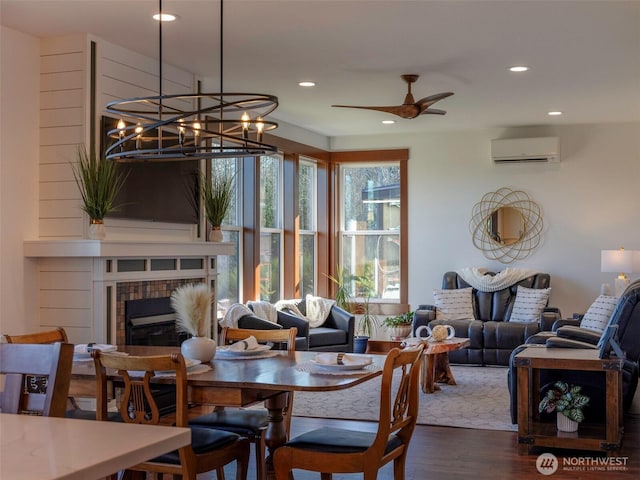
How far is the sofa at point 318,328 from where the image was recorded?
7129 millimetres

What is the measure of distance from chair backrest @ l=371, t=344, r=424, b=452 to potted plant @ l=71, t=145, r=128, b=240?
270cm

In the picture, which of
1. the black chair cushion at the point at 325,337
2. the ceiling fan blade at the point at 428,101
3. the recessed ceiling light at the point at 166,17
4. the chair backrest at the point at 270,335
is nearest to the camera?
the chair backrest at the point at 270,335

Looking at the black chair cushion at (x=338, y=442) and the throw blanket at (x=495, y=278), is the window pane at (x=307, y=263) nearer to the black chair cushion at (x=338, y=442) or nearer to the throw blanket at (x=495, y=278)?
the throw blanket at (x=495, y=278)

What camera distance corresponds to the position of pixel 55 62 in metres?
5.43

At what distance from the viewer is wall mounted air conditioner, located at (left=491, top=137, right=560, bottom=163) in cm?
914

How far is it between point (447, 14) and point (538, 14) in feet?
1.85

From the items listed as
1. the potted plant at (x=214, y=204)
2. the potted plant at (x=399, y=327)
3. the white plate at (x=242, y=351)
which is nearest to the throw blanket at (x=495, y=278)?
the potted plant at (x=399, y=327)

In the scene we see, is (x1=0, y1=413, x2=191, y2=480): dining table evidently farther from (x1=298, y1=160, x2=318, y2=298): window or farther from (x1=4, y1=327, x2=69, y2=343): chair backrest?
(x1=298, y1=160, x2=318, y2=298): window

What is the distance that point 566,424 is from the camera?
4.80 metres

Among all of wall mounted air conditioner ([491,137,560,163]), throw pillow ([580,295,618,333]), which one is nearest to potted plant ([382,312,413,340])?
wall mounted air conditioner ([491,137,560,163])

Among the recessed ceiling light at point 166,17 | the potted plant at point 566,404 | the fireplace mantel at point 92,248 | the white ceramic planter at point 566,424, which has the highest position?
the recessed ceiling light at point 166,17

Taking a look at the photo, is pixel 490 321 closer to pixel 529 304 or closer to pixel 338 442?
pixel 529 304

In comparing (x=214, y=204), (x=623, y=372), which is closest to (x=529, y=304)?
(x=623, y=372)

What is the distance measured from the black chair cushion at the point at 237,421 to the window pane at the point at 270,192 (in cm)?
493
